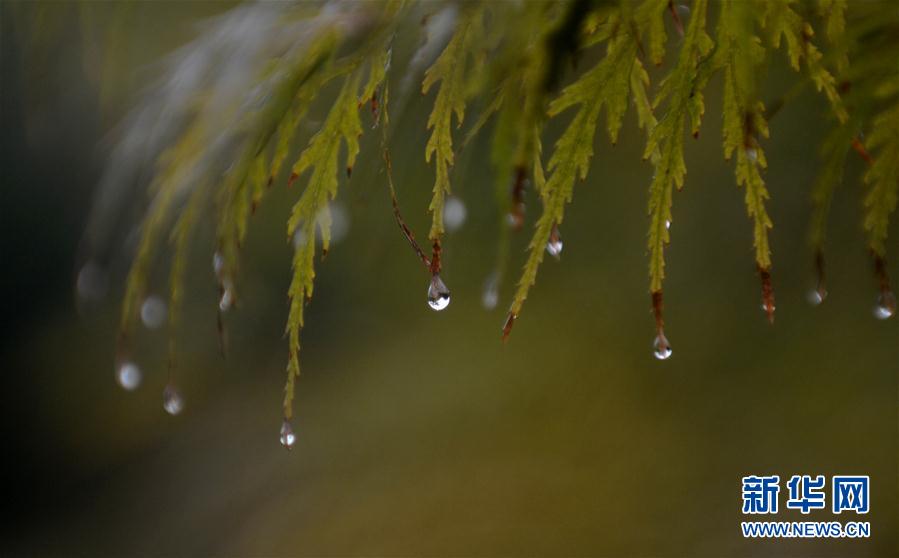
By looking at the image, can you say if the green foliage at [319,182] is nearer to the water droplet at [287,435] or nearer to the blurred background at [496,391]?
the water droplet at [287,435]

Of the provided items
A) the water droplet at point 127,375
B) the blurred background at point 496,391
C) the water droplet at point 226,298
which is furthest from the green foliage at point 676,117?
the blurred background at point 496,391

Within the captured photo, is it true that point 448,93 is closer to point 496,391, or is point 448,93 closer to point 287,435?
point 287,435

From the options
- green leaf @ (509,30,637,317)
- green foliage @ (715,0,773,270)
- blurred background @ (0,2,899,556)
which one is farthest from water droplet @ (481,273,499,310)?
blurred background @ (0,2,899,556)

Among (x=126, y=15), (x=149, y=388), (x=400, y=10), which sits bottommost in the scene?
(x=400, y=10)

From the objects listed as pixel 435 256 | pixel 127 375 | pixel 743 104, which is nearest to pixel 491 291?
pixel 435 256

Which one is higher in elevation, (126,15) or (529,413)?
(529,413)

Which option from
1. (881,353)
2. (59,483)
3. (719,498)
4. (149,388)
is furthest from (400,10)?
(59,483)

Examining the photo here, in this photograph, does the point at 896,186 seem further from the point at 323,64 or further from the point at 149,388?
the point at 149,388

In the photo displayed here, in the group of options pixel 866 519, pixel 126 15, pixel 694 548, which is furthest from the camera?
pixel 694 548
